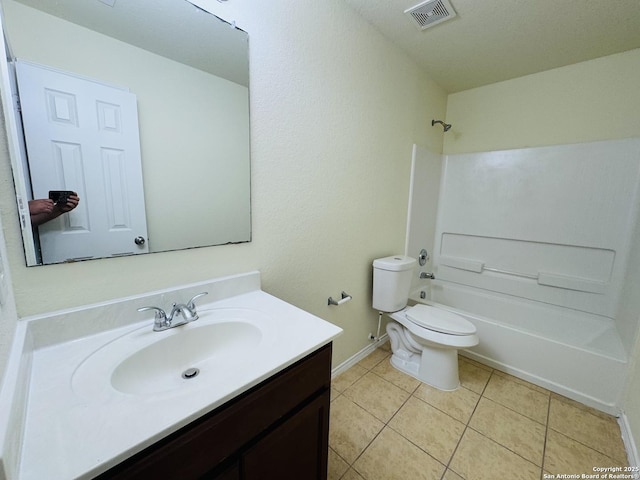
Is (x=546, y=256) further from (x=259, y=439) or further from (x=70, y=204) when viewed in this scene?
(x=70, y=204)

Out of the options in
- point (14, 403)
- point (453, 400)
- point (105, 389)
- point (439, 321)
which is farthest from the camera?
point (439, 321)

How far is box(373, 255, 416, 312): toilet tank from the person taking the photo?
1.77 meters

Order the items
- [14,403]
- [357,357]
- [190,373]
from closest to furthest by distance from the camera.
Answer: [14,403], [190,373], [357,357]

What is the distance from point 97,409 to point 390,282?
1.58 meters

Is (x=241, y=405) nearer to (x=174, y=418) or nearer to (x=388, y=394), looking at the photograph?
(x=174, y=418)

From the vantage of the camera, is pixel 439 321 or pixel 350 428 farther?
pixel 439 321

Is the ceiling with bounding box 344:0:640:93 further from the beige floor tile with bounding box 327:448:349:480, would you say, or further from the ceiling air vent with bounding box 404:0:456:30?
the beige floor tile with bounding box 327:448:349:480

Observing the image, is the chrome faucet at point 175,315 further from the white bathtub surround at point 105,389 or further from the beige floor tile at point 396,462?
the beige floor tile at point 396,462

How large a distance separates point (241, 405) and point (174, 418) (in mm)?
158

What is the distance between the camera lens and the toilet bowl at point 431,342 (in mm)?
1583

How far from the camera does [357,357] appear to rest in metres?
1.92

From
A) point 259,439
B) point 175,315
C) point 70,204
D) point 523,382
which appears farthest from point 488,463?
point 70,204

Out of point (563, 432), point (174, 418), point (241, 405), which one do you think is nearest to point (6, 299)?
point (174, 418)

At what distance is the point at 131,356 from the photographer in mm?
742
